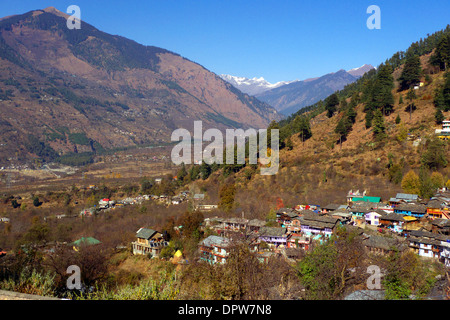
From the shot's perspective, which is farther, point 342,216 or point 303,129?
point 303,129

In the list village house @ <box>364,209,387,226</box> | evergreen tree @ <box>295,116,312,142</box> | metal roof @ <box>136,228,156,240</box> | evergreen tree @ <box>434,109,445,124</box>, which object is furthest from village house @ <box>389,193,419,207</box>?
evergreen tree @ <box>295,116,312,142</box>

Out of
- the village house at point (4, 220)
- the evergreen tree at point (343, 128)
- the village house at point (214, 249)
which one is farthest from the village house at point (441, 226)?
the village house at point (4, 220)

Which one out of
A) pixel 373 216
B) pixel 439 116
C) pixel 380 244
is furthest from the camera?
pixel 439 116

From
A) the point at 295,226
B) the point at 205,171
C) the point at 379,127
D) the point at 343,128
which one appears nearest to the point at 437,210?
the point at 295,226

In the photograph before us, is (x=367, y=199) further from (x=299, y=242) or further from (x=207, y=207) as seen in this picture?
(x=207, y=207)

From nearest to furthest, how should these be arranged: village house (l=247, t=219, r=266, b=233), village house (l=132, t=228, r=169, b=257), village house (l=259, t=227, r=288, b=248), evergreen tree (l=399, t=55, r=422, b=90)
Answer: village house (l=259, t=227, r=288, b=248) < village house (l=132, t=228, r=169, b=257) < village house (l=247, t=219, r=266, b=233) < evergreen tree (l=399, t=55, r=422, b=90)

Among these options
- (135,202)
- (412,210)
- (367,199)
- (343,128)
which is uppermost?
(343,128)

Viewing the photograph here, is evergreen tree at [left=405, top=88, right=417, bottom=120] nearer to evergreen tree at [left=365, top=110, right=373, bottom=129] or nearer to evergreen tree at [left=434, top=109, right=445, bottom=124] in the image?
evergreen tree at [left=434, top=109, right=445, bottom=124]

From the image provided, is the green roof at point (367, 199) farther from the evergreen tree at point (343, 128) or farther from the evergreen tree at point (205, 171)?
the evergreen tree at point (205, 171)
